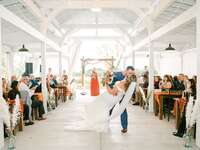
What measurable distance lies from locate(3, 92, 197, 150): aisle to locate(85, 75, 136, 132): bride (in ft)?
0.83

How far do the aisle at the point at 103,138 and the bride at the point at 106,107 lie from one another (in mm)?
254

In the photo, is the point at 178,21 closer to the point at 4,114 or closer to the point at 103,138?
the point at 103,138

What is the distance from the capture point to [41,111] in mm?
8555

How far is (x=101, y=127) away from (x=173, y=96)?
2707 millimetres

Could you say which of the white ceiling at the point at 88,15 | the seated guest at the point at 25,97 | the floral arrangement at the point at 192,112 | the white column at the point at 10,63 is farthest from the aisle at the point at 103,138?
the white column at the point at 10,63

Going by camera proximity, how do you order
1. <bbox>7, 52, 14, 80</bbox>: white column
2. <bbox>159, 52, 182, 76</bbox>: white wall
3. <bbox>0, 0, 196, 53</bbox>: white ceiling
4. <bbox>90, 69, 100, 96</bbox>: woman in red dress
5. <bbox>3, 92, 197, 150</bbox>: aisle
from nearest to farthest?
1. <bbox>3, 92, 197, 150</bbox>: aisle
2. <bbox>0, 0, 196, 53</bbox>: white ceiling
3. <bbox>90, 69, 100, 96</bbox>: woman in red dress
4. <bbox>7, 52, 14, 80</bbox>: white column
5. <bbox>159, 52, 182, 76</bbox>: white wall

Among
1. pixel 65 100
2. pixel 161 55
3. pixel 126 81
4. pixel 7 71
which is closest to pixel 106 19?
pixel 65 100

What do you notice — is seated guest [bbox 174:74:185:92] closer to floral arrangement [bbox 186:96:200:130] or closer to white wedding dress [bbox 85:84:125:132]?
white wedding dress [bbox 85:84:125:132]

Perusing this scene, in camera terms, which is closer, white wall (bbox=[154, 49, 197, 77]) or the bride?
the bride

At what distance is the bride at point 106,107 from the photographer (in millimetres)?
6211

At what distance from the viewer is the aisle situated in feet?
18.0

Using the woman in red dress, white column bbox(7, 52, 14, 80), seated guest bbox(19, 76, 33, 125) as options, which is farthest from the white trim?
white column bbox(7, 52, 14, 80)

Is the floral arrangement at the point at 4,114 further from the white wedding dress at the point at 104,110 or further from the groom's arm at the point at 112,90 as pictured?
the groom's arm at the point at 112,90

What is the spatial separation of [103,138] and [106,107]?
0.73 m
